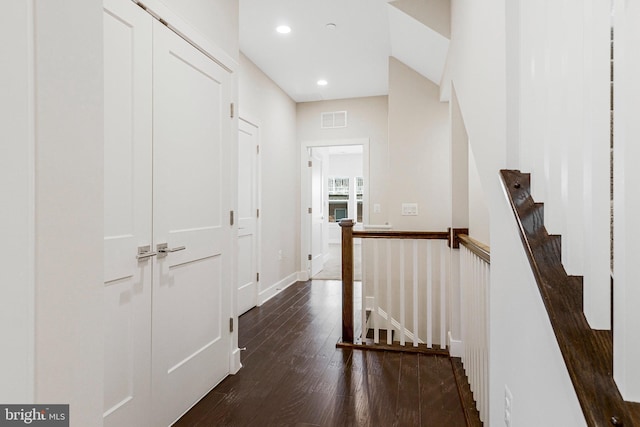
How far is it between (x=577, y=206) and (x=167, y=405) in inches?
79.3

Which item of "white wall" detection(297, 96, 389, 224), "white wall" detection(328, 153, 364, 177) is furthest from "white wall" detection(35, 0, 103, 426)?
"white wall" detection(328, 153, 364, 177)

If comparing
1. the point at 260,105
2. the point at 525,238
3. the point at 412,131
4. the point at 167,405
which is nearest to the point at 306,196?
the point at 260,105

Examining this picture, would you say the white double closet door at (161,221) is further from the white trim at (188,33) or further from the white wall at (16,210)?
the white wall at (16,210)

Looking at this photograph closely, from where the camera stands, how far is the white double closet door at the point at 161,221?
5.12 feet

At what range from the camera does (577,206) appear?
32.4 inches

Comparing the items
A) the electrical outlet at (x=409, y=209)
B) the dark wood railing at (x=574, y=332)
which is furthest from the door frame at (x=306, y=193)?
the dark wood railing at (x=574, y=332)

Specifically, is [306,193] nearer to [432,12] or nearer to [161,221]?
[432,12]

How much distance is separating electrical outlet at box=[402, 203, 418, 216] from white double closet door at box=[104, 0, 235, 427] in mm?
2085

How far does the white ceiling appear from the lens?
2973 millimetres

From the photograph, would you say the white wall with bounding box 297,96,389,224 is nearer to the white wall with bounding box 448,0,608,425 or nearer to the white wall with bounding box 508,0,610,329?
the white wall with bounding box 448,0,608,425

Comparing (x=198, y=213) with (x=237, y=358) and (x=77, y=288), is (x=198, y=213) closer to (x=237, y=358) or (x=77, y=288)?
(x=237, y=358)

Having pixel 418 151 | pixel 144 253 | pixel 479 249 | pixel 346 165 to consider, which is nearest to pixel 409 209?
pixel 418 151

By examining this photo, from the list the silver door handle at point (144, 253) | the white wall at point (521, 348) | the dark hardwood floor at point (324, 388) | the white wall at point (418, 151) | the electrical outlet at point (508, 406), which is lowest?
the dark hardwood floor at point (324, 388)

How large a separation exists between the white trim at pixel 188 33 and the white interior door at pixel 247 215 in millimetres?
1446
